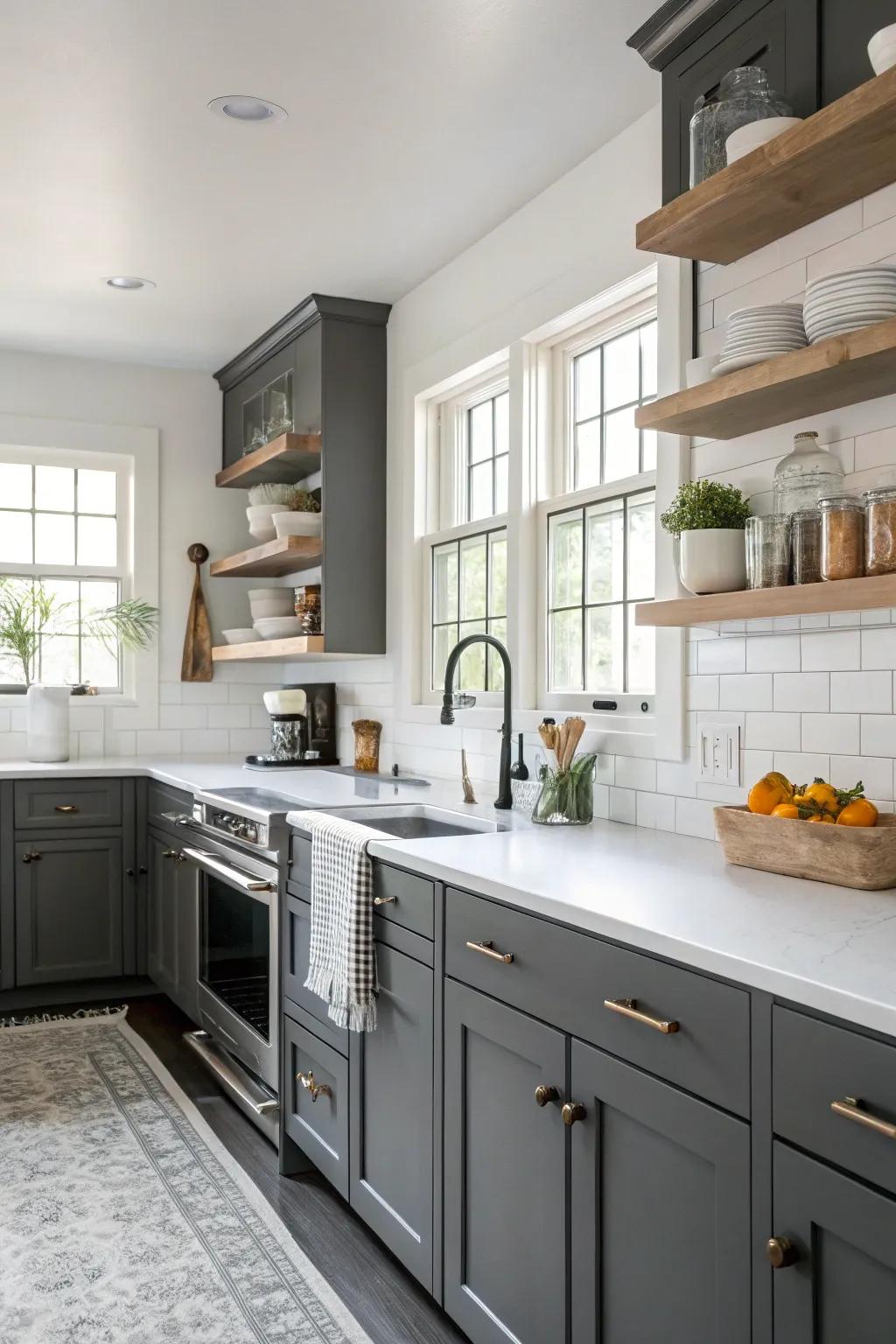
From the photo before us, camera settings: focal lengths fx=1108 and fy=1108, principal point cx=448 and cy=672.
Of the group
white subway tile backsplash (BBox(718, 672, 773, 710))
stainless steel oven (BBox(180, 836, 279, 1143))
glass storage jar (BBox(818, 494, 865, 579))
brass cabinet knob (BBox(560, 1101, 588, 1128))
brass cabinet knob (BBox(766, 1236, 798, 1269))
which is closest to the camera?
brass cabinet knob (BBox(766, 1236, 798, 1269))

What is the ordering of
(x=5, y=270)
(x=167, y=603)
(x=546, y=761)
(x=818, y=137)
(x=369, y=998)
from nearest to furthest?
(x=818, y=137)
(x=369, y=998)
(x=546, y=761)
(x=5, y=270)
(x=167, y=603)

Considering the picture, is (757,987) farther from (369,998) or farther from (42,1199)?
(42,1199)

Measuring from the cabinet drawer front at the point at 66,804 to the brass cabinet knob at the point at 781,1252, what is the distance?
3590mm

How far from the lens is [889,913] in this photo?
164cm

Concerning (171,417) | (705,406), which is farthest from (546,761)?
(171,417)

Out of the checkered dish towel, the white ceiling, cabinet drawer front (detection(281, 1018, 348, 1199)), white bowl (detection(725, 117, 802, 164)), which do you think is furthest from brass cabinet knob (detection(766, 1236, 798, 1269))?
the white ceiling

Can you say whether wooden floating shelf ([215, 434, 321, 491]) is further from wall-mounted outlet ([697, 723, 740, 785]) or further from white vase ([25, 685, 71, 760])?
wall-mounted outlet ([697, 723, 740, 785])

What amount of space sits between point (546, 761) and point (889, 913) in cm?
146

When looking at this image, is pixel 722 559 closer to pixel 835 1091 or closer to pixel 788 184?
pixel 788 184

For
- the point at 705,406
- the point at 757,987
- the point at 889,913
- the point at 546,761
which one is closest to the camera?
the point at 757,987

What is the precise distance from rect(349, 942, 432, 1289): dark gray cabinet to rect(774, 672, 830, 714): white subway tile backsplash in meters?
0.91

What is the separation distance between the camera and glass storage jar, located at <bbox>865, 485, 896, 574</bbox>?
1.83 metres

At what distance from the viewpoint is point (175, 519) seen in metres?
5.19

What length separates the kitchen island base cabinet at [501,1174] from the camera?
5.78ft
